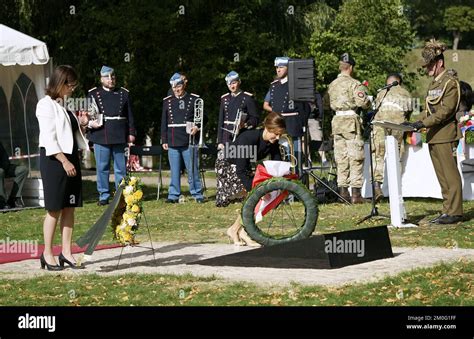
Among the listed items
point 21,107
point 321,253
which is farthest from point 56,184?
point 21,107

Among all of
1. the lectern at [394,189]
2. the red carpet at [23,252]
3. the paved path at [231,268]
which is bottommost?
the red carpet at [23,252]

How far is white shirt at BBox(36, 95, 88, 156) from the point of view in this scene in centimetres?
1078

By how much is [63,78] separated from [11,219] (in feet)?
20.9

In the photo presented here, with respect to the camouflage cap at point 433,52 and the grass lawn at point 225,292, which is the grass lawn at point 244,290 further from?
the camouflage cap at point 433,52

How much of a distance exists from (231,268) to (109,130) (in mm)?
8112

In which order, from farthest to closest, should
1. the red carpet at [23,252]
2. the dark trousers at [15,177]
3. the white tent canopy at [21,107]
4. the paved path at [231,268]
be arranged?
1. the white tent canopy at [21,107]
2. the dark trousers at [15,177]
3. the red carpet at [23,252]
4. the paved path at [231,268]

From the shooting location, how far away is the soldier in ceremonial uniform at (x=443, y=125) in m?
14.0

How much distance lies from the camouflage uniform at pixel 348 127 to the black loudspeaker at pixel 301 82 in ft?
1.68

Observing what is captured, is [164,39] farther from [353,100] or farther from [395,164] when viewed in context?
[395,164]

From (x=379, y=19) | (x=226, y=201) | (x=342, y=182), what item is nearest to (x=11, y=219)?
(x=226, y=201)

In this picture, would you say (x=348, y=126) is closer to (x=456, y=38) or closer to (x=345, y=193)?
(x=345, y=193)

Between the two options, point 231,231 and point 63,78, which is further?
point 231,231

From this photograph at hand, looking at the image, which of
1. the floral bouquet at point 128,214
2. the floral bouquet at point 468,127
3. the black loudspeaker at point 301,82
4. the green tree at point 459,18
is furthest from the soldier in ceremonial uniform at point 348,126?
the green tree at point 459,18
